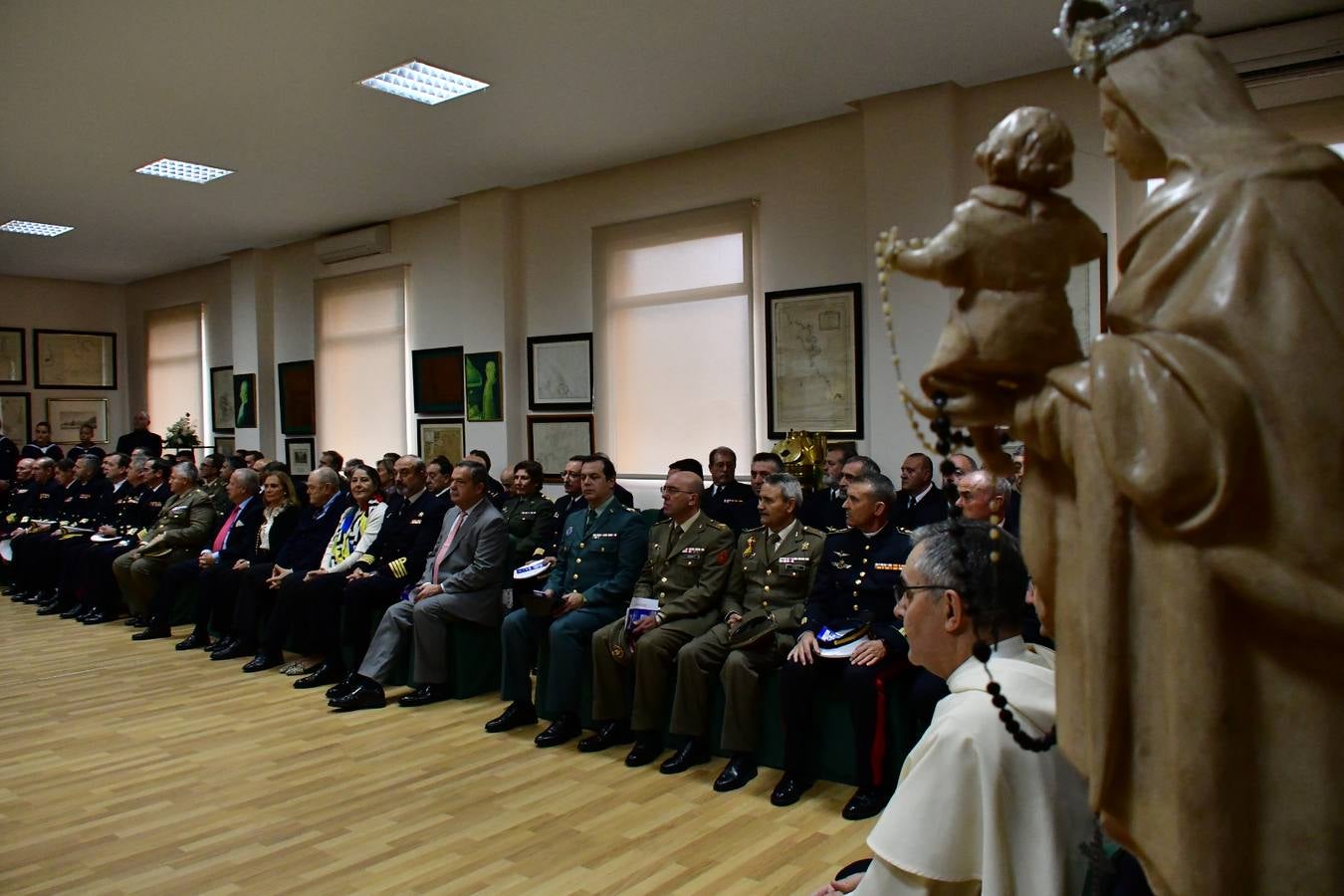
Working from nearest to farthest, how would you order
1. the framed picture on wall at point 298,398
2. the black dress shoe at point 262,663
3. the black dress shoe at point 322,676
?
the black dress shoe at point 322,676, the black dress shoe at point 262,663, the framed picture on wall at point 298,398

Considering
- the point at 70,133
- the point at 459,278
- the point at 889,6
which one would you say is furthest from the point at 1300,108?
the point at 70,133

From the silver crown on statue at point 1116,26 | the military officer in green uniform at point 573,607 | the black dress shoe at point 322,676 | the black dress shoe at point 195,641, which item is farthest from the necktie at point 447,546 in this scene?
the silver crown on statue at point 1116,26

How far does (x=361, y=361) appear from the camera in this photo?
10.7 metres

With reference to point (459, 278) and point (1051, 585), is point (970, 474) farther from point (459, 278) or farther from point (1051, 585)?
point (459, 278)

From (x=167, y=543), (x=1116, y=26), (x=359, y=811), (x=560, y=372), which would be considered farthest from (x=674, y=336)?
(x=1116, y=26)

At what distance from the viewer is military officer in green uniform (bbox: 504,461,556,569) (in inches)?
254

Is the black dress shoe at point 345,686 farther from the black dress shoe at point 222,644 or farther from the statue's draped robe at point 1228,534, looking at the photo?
the statue's draped robe at point 1228,534

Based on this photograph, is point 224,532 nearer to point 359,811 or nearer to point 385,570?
point 385,570

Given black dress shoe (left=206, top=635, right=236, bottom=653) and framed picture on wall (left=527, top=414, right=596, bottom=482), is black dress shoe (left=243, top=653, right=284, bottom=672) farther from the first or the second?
framed picture on wall (left=527, top=414, right=596, bottom=482)

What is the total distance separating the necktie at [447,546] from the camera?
5.74 meters

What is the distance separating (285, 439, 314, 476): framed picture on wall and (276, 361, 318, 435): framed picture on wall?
0.11m

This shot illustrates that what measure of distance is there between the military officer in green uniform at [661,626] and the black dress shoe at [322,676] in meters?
2.17

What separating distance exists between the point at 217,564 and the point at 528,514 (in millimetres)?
2434

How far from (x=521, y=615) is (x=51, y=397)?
36.6 feet
